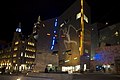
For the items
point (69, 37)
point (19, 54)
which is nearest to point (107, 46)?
point (69, 37)

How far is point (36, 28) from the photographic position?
5325 inches

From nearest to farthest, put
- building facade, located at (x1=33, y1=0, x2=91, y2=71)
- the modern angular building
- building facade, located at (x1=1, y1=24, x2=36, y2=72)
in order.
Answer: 1. the modern angular building
2. building facade, located at (x1=33, y1=0, x2=91, y2=71)
3. building facade, located at (x1=1, y1=24, x2=36, y2=72)

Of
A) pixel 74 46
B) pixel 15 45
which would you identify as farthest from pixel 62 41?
pixel 15 45

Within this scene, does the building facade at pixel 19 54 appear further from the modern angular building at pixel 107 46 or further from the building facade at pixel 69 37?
the modern angular building at pixel 107 46

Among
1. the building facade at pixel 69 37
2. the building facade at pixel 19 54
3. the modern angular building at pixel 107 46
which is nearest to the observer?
the modern angular building at pixel 107 46

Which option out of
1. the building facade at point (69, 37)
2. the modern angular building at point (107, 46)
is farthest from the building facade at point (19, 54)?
the modern angular building at point (107, 46)

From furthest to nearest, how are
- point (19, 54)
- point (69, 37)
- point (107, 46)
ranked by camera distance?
point (19, 54), point (69, 37), point (107, 46)

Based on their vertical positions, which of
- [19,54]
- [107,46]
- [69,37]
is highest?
[69,37]

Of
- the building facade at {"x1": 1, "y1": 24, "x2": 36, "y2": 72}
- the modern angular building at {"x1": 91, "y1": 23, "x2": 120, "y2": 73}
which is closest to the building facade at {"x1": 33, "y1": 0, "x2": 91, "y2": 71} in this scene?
the modern angular building at {"x1": 91, "y1": 23, "x2": 120, "y2": 73}

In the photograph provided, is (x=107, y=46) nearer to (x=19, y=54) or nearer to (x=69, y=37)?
(x=69, y=37)

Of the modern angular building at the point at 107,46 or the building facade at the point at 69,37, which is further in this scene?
the building facade at the point at 69,37

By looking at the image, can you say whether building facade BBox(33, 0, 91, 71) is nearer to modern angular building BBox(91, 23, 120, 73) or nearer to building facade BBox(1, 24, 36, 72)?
modern angular building BBox(91, 23, 120, 73)

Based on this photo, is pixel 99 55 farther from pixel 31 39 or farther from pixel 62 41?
pixel 31 39

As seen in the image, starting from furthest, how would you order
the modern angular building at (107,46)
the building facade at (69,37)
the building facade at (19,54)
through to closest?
the building facade at (19,54), the building facade at (69,37), the modern angular building at (107,46)
